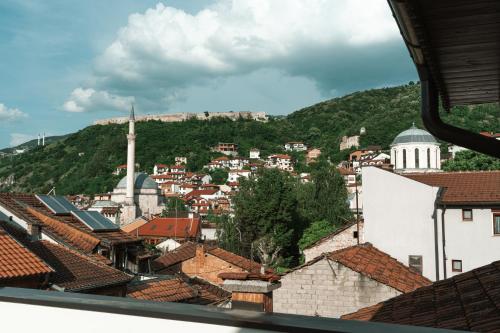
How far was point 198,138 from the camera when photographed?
137875 millimetres

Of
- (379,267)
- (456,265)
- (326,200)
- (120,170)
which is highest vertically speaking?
(120,170)

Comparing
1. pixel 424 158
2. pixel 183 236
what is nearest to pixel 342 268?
pixel 424 158

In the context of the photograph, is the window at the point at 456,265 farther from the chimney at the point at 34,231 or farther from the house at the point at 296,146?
the house at the point at 296,146

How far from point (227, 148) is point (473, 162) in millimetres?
100040

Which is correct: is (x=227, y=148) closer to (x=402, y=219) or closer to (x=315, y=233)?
(x=315, y=233)

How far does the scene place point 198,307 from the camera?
2455mm

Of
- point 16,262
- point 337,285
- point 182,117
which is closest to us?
point 16,262

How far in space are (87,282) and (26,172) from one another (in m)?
123

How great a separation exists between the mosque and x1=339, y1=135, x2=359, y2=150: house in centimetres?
5816

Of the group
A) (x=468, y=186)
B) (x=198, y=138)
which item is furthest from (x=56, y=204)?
(x=198, y=138)

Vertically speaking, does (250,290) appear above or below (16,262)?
above

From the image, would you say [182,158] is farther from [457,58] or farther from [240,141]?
[457,58]

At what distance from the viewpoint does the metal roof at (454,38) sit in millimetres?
1865

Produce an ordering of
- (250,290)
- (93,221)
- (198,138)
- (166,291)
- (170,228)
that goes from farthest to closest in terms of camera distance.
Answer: (198,138) < (170,228) < (93,221) < (166,291) < (250,290)
